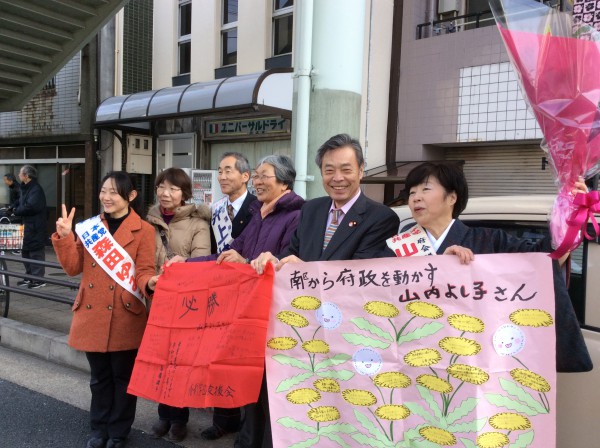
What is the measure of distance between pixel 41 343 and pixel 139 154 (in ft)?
24.6

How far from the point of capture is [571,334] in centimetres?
209

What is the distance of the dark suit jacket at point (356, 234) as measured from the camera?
256 centimetres

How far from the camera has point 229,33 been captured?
10.9 m

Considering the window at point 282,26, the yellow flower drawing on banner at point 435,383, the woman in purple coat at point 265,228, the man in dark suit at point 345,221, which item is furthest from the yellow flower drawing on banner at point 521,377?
the window at point 282,26

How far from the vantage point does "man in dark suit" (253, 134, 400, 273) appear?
2568 millimetres

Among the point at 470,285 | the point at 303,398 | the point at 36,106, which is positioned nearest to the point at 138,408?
the point at 303,398

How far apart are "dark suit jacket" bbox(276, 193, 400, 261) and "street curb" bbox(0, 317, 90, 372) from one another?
3200 millimetres

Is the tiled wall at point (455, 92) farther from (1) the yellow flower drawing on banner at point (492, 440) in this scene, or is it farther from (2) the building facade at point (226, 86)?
(1) the yellow flower drawing on banner at point (492, 440)

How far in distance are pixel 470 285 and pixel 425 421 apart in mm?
603

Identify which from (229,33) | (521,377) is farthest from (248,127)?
(521,377)

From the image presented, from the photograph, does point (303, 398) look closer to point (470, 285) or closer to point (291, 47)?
point (470, 285)

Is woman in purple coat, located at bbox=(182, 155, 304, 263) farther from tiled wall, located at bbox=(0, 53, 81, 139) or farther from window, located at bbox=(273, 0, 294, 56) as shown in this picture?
tiled wall, located at bbox=(0, 53, 81, 139)

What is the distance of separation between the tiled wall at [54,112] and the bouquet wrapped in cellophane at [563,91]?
38.9 feet

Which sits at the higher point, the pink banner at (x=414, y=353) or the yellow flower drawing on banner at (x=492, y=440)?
the pink banner at (x=414, y=353)
